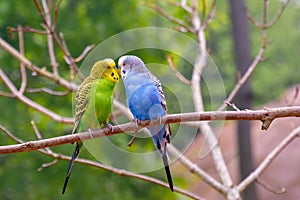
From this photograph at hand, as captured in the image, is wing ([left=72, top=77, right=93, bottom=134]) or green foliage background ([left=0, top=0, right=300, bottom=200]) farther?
green foliage background ([left=0, top=0, right=300, bottom=200])

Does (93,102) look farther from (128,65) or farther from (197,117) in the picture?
(197,117)

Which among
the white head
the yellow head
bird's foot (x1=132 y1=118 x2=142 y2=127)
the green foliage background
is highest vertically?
the white head

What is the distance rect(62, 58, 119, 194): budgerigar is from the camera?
1.61 m

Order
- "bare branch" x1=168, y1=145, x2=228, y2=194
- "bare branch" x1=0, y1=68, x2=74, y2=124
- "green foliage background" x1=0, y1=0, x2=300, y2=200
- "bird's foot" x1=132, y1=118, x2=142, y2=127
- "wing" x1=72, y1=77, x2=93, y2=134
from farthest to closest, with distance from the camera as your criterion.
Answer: "green foliage background" x1=0, y1=0, x2=300, y2=200
"bare branch" x1=0, y1=68, x2=74, y2=124
"bare branch" x1=168, y1=145, x2=228, y2=194
"wing" x1=72, y1=77, x2=93, y2=134
"bird's foot" x1=132, y1=118, x2=142, y2=127

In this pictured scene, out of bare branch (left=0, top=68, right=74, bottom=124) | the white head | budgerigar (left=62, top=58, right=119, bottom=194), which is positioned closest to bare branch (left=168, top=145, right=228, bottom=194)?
bare branch (left=0, top=68, right=74, bottom=124)

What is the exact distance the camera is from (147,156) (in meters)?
3.52

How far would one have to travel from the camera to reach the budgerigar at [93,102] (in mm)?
1612

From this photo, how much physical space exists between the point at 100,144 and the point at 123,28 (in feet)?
5.27

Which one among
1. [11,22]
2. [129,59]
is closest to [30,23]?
[11,22]

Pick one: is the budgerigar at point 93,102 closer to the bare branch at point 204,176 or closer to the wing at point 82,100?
the wing at point 82,100

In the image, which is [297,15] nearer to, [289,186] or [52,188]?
[289,186]

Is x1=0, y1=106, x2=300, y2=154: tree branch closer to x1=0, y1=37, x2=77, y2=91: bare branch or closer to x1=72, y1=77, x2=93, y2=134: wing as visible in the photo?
x1=72, y1=77, x2=93, y2=134: wing

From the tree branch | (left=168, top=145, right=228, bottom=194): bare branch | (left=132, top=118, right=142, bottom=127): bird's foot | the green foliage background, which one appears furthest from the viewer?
the green foliage background

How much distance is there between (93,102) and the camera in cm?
170
